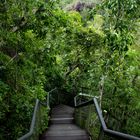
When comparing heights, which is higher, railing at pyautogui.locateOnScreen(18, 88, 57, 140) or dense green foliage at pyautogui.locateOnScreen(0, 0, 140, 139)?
dense green foliage at pyautogui.locateOnScreen(0, 0, 140, 139)

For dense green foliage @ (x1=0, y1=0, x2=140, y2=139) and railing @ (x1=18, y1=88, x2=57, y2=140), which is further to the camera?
dense green foliage @ (x1=0, y1=0, x2=140, y2=139)

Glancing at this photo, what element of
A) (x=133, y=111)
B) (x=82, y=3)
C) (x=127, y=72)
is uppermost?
(x=82, y=3)

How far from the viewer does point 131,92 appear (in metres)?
11.6

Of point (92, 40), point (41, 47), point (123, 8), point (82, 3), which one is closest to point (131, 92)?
point (92, 40)

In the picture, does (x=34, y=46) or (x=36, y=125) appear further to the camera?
(x=34, y=46)

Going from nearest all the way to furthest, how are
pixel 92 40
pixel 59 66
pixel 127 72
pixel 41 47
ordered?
pixel 41 47
pixel 127 72
pixel 92 40
pixel 59 66

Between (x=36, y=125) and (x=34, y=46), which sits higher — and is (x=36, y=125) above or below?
below

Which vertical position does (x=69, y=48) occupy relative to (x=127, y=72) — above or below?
above

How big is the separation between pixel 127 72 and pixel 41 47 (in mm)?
4444

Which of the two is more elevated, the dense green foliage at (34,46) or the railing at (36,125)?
the dense green foliage at (34,46)

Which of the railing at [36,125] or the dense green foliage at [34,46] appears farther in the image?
the dense green foliage at [34,46]

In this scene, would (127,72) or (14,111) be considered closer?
(14,111)

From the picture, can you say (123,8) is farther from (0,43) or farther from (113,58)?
(0,43)

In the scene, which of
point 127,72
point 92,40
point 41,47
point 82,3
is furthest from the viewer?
point 82,3
